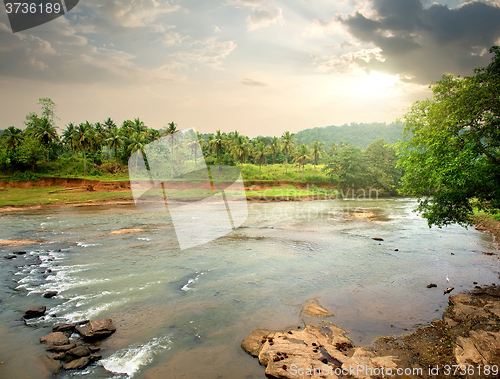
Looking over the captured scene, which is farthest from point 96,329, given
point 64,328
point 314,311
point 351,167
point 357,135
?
point 357,135

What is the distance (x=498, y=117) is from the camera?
34.0 feet

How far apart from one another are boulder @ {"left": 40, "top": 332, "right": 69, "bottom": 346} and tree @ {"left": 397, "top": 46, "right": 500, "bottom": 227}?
1343cm

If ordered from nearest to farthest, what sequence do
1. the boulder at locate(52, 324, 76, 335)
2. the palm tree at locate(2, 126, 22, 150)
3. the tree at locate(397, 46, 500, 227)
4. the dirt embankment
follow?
the boulder at locate(52, 324, 76, 335), the tree at locate(397, 46, 500, 227), the dirt embankment, the palm tree at locate(2, 126, 22, 150)

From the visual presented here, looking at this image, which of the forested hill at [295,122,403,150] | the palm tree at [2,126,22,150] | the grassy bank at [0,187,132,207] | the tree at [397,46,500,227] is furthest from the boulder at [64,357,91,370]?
the forested hill at [295,122,403,150]

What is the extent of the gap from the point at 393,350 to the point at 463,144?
8.18 m

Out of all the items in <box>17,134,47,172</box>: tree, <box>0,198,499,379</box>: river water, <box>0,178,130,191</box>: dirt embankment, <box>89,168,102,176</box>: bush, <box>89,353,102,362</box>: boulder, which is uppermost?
<box>17,134,47,172</box>: tree

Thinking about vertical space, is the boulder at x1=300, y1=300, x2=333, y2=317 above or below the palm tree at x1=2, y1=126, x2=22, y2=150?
below

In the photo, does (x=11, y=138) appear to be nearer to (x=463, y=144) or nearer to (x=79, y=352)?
(x=79, y=352)

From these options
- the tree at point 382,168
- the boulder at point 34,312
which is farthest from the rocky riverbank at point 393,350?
the tree at point 382,168

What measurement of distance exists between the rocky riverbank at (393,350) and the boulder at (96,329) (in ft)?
13.8

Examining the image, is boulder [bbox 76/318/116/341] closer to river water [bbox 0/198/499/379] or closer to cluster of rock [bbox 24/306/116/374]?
cluster of rock [bbox 24/306/116/374]

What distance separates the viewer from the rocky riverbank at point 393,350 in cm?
625

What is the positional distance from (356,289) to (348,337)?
13.9 feet

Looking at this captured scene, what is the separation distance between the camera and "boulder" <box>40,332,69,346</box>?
7.81 m
